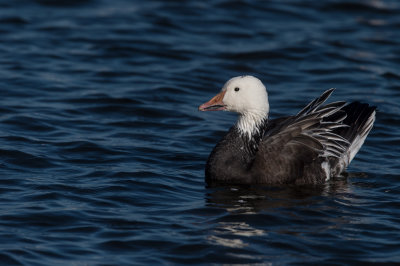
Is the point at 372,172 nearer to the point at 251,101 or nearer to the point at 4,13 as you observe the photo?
the point at 251,101

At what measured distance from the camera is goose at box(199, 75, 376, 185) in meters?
10.0

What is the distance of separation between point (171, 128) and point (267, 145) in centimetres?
276

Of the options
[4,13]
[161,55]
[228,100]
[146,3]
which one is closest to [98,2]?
[146,3]

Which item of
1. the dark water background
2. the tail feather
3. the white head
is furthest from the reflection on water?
the white head

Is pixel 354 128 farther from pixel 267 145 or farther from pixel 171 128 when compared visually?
pixel 171 128

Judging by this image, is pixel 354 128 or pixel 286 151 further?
pixel 354 128

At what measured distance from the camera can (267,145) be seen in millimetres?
10258

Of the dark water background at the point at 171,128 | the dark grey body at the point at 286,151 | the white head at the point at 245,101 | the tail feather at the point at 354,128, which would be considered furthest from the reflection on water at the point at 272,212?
the white head at the point at 245,101

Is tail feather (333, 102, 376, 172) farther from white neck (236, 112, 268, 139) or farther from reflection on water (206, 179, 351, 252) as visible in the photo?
white neck (236, 112, 268, 139)

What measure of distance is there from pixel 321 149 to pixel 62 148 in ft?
12.4

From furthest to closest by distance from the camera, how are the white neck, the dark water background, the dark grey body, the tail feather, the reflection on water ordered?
the tail feather
the white neck
the dark grey body
the reflection on water
the dark water background

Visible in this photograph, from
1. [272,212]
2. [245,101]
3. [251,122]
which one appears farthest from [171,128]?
[272,212]

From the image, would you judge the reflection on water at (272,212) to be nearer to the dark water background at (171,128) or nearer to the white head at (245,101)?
the dark water background at (171,128)

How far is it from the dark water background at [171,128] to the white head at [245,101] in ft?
3.13
